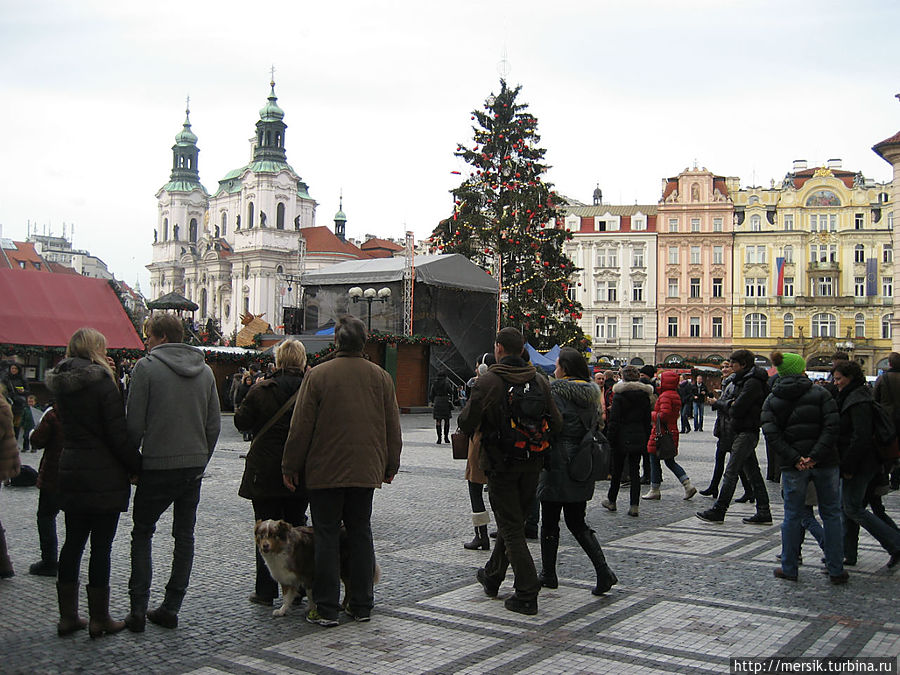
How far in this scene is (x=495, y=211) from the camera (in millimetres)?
37781

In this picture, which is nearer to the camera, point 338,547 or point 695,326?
point 338,547

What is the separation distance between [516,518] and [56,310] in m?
20.3

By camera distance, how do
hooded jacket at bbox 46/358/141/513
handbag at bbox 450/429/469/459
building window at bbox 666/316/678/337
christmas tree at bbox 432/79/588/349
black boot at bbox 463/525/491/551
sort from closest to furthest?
hooded jacket at bbox 46/358/141/513
handbag at bbox 450/429/469/459
black boot at bbox 463/525/491/551
christmas tree at bbox 432/79/588/349
building window at bbox 666/316/678/337

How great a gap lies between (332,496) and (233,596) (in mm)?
1315

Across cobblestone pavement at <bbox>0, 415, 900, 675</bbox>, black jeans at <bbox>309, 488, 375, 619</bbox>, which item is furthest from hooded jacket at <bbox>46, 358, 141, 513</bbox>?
black jeans at <bbox>309, 488, 375, 619</bbox>

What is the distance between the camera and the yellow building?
218ft

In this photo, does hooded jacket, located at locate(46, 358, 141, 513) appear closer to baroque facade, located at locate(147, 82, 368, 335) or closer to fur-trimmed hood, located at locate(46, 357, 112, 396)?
fur-trimmed hood, located at locate(46, 357, 112, 396)

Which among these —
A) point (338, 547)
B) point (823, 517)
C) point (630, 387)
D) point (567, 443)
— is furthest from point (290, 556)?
point (630, 387)

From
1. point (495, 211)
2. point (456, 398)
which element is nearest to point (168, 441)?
point (456, 398)

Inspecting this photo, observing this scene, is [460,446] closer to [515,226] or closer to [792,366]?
[792,366]

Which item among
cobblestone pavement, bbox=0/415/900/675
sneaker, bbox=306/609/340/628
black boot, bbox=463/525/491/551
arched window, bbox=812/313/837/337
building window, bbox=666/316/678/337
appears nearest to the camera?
cobblestone pavement, bbox=0/415/900/675

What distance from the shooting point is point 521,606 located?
19.0 ft

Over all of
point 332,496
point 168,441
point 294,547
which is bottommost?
point 294,547

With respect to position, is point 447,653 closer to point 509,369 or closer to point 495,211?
point 509,369
